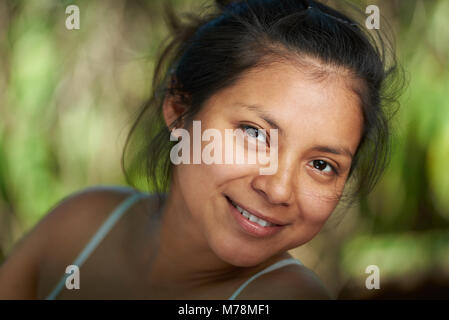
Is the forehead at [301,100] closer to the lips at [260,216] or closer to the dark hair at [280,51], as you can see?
the dark hair at [280,51]

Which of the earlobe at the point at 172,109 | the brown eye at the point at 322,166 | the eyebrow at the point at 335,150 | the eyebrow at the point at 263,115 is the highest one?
the earlobe at the point at 172,109

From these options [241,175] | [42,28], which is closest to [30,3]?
[42,28]

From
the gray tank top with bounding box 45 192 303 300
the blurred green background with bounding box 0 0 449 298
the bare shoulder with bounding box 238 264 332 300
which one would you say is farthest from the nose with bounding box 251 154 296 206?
the blurred green background with bounding box 0 0 449 298

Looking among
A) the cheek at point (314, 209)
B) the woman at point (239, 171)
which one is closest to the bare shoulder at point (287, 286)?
Result: the woman at point (239, 171)

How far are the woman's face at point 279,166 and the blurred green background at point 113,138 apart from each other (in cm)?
95

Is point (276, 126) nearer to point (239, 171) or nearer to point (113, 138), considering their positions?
point (239, 171)

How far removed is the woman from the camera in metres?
0.79

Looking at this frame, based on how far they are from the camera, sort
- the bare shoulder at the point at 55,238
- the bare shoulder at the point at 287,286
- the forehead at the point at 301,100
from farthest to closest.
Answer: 1. the bare shoulder at the point at 55,238
2. the bare shoulder at the point at 287,286
3. the forehead at the point at 301,100

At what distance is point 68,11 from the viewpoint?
173 centimetres

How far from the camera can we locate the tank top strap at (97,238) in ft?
3.67

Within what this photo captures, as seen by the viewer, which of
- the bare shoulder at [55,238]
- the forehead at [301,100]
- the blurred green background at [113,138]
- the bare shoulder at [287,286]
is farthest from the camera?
the blurred green background at [113,138]

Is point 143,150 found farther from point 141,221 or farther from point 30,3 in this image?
point 30,3
